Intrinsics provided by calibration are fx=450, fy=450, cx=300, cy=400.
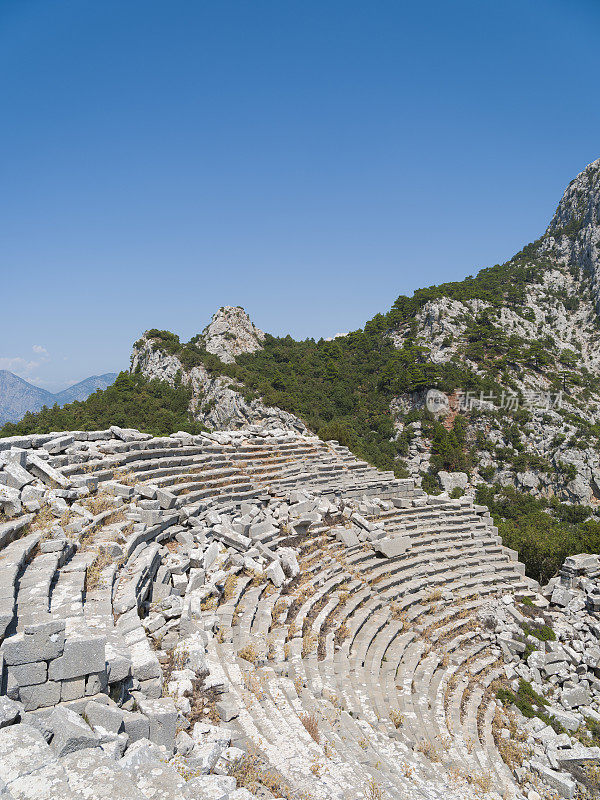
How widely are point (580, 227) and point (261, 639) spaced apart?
86.7 meters

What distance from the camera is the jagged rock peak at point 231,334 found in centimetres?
6038

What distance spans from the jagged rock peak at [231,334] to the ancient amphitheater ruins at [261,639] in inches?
1715

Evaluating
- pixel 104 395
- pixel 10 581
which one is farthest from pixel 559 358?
pixel 10 581

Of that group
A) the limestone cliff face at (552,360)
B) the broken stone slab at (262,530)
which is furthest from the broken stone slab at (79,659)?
the limestone cliff face at (552,360)

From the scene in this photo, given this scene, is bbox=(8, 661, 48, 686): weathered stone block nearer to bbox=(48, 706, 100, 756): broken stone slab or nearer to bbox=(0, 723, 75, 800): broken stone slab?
bbox=(48, 706, 100, 756): broken stone slab

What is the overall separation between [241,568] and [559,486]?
4379 centimetres

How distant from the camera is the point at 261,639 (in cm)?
790

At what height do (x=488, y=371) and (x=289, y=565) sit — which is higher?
(x=488, y=371)

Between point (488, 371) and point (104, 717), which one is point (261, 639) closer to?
point (104, 717)

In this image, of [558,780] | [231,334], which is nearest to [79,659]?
[558,780]

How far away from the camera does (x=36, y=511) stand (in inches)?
332

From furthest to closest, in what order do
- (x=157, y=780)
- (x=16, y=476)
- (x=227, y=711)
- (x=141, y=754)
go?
(x=16, y=476)
(x=227, y=711)
(x=141, y=754)
(x=157, y=780)

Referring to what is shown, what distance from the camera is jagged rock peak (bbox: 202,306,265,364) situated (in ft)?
198

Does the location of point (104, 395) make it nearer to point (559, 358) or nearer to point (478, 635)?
point (478, 635)
